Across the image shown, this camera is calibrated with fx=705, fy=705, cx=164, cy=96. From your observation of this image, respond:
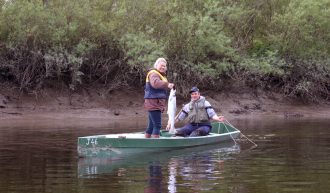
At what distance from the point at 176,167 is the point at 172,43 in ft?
52.1

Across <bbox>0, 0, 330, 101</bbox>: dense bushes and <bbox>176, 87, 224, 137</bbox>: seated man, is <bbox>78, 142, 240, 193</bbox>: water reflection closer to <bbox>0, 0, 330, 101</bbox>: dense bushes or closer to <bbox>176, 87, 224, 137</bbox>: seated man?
<bbox>176, 87, 224, 137</bbox>: seated man

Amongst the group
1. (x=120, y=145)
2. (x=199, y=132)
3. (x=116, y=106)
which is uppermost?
(x=116, y=106)

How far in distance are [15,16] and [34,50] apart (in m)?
1.50

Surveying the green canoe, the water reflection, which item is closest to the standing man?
the green canoe

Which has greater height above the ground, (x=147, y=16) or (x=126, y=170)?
(x=147, y=16)

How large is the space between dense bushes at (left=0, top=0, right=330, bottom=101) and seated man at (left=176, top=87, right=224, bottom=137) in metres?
9.90

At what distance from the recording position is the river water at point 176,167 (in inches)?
383

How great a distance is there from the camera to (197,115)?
51.3 feet

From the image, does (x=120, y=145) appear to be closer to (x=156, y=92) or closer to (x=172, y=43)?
(x=156, y=92)

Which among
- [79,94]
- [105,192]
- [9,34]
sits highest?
[9,34]

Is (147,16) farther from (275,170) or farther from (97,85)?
Result: (275,170)

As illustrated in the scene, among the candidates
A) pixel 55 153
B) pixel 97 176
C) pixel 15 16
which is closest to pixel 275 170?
pixel 97 176

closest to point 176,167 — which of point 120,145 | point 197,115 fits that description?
point 120,145

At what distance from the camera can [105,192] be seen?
9266 millimetres
